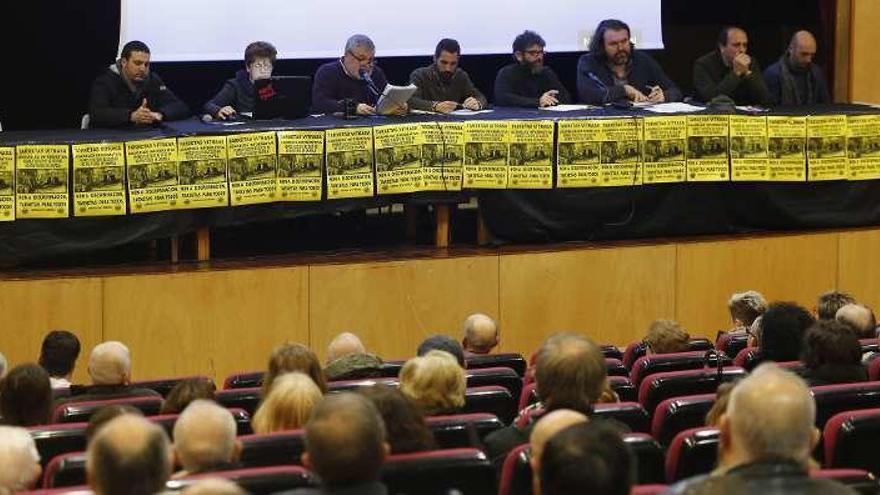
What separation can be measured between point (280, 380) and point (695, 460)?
1.34 metres

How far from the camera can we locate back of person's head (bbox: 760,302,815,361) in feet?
21.5

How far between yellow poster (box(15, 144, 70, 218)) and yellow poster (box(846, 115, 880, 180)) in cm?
484

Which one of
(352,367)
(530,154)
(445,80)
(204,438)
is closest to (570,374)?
(204,438)

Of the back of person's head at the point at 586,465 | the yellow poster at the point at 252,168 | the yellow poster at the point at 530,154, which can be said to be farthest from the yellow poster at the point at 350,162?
the back of person's head at the point at 586,465

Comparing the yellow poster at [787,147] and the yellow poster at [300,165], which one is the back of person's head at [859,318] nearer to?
the yellow poster at [787,147]

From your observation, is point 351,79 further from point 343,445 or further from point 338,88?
point 343,445

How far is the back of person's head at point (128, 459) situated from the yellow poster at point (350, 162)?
550cm

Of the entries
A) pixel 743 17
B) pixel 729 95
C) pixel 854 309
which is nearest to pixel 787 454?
pixel 854 309

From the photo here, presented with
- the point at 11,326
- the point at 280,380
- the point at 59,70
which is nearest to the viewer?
the point at 280,380

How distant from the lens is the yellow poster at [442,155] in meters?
9.11

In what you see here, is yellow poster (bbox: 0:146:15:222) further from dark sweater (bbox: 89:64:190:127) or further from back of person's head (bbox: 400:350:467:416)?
back of person's head (bbox: 400:350:467:416)

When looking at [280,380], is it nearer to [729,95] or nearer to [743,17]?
[729,95]

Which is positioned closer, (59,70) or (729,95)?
(729,95)

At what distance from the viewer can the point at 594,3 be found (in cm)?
1226
